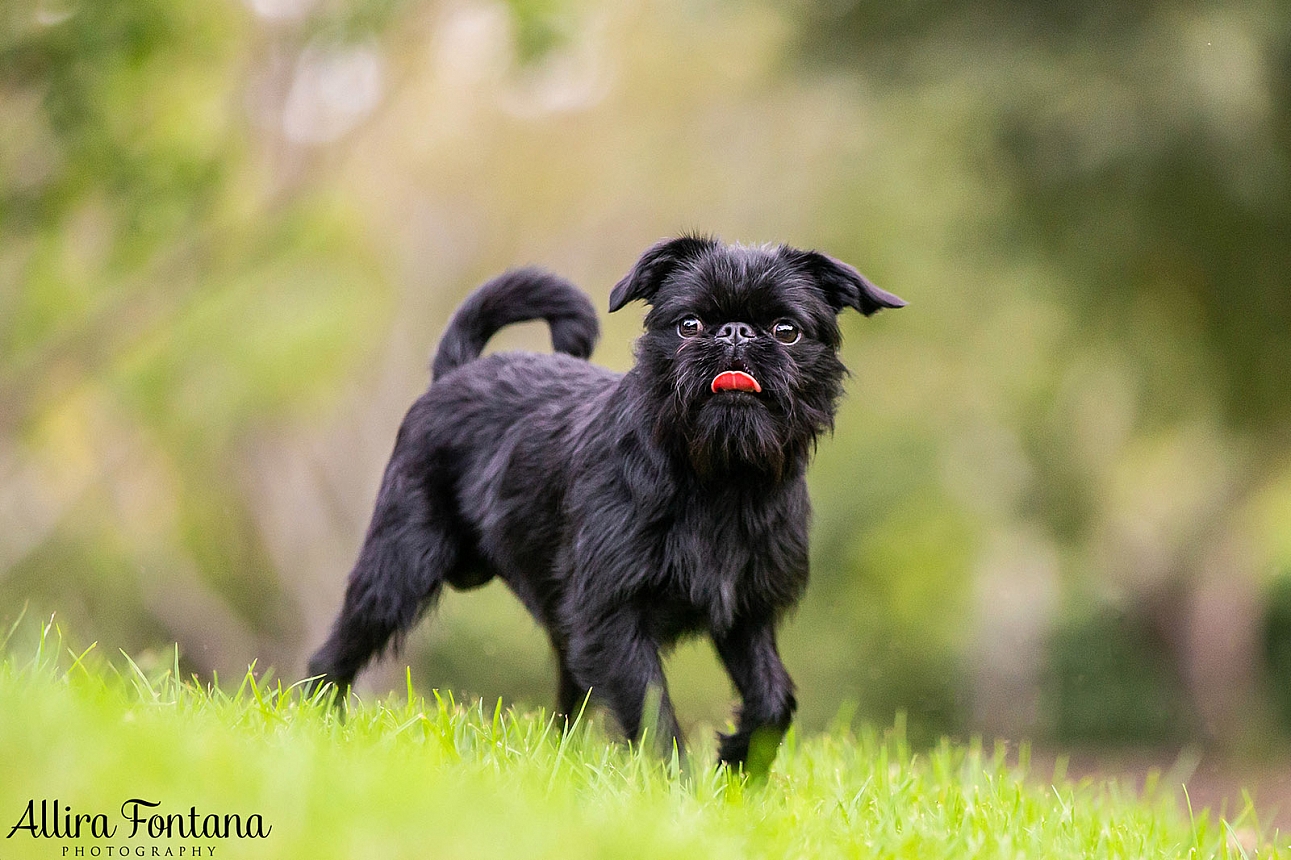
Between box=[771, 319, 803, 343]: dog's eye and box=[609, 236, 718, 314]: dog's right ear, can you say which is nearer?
box=[771, 319, 803, 343]: dog's eye

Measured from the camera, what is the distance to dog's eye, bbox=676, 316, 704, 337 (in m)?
4.12

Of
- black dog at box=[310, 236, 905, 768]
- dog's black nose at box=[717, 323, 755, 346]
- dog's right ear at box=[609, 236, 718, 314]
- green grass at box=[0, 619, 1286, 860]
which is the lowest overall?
green grass at box=[0, 619, 1286, 860]

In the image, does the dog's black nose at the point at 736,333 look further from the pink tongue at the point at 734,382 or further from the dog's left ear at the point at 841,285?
the dog's left ear at the point at 841,285

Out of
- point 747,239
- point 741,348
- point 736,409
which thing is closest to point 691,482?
point 736,409

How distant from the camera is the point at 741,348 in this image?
4.00 m

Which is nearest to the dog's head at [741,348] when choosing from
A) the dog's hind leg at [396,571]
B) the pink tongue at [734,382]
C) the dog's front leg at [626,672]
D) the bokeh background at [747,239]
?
the pink tongue at [734,382]

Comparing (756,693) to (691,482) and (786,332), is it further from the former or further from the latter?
(786,332)

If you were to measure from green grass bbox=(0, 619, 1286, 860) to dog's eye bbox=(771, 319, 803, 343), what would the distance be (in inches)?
54.7

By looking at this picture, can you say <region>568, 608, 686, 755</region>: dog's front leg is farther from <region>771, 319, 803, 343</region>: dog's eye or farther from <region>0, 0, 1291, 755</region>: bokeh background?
<region>0, 0, 1291, 755</region>: bokeh background

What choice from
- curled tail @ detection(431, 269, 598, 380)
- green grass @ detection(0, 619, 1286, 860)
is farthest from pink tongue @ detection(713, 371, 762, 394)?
curled tail @ detection(431, 269, 598, 380)

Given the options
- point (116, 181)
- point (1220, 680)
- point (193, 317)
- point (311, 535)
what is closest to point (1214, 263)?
point (1220, 680)

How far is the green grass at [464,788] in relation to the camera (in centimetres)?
279

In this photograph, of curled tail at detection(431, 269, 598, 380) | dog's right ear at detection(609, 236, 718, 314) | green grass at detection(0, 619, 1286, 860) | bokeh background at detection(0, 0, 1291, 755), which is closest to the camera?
green grass at detection(0, 619, 1286, 860)

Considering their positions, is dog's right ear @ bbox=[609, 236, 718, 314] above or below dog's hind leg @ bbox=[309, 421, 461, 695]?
above
